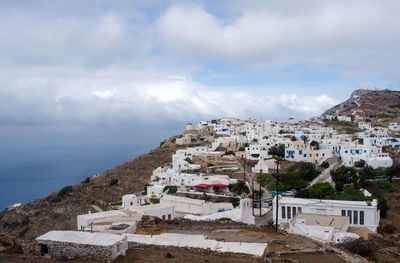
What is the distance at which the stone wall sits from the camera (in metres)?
11.8

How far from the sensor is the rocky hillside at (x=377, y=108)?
294 feet

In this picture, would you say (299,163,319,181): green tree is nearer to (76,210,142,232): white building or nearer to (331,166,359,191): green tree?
(331,166,359,191): green tree

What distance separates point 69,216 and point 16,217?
9823mm

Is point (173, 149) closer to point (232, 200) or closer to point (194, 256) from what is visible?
point (232, 200)

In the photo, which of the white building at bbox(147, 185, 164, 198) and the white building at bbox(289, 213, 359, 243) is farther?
the white building at bbox(147, 185, 164, 198)

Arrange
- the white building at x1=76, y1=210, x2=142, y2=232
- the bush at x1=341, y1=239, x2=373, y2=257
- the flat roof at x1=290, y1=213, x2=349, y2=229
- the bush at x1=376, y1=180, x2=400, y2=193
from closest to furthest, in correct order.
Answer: the bush at x1=341, y1=239, x2=373, y2=257 < the white building at x1=76, y1=210, x2=142, y2=232 < the flat roof at x1=290, y1=213, x2=349, y2=229 < the bush at x1=376, y1=180, x2=400, y2=193

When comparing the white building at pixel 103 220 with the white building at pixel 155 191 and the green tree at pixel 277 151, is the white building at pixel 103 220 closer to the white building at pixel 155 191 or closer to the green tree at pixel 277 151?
the white building at pixel 155 191

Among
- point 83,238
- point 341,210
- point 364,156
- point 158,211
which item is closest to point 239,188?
point 158,211

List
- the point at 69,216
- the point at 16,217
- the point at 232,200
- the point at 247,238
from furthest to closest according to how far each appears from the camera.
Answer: the point at 16,217 → the point at 69,216 → the point at 232,200 → the point at 247,238

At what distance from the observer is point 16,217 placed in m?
44.7

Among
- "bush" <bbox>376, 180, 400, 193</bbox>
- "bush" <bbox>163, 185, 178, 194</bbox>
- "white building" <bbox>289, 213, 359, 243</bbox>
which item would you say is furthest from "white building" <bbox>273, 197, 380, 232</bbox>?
"bush" <bbox>163, 185, 178, 194</bbox>

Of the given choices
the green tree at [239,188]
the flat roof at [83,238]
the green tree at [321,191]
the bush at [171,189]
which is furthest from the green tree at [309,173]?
the flat roof at [83,238]

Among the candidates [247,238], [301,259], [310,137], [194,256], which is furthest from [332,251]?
[310,137]

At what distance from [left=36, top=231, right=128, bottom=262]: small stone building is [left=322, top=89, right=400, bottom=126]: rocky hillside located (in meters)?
85.8
